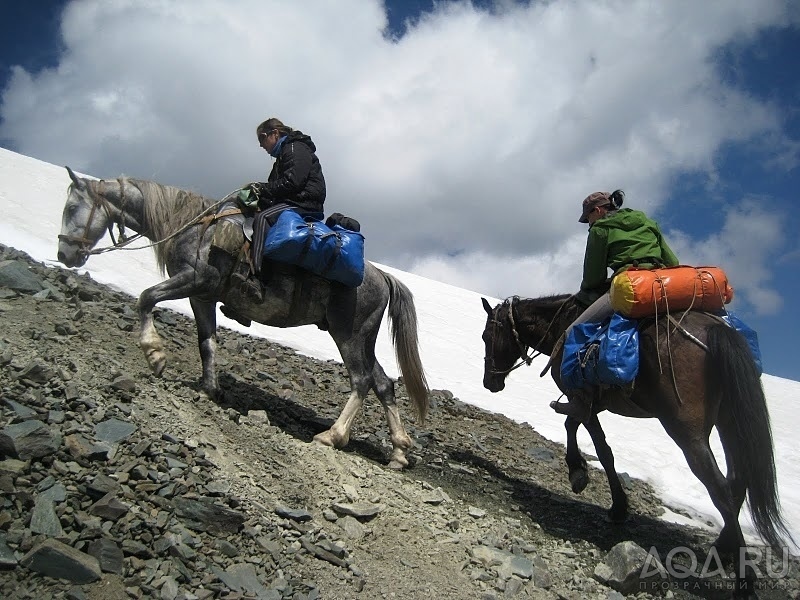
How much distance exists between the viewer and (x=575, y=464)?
23.9ft

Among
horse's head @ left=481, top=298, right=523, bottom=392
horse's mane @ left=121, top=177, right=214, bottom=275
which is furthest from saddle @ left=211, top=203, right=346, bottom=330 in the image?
horse's head @ left=481, top=298, right=523, bottom=392

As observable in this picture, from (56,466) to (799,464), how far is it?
631 inches

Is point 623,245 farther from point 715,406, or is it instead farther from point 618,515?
point 618,515

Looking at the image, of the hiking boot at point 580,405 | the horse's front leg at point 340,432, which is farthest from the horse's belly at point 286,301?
the hiking boot at point 580,405

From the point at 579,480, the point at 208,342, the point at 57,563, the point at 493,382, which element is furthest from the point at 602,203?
the point at 57,563

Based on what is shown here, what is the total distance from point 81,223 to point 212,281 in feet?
6.05

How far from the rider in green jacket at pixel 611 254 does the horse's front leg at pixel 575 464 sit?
57 centimetres

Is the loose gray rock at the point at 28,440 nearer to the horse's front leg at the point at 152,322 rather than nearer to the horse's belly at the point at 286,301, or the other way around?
the horse's front leg at the point at 152,322

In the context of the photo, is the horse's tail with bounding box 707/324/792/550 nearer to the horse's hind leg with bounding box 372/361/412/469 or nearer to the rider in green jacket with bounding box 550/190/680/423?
the rider in green jacket with bounding box 550/190/680/423

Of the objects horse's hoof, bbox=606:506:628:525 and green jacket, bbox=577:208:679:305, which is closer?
green jacket, bbox=577:208:679:305

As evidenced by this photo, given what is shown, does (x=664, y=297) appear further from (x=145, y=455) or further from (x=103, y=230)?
(x=103, y=230)

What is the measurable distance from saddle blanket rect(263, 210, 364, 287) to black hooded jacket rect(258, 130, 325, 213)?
11.0 inches

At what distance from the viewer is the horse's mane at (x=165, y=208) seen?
7316 millimetres

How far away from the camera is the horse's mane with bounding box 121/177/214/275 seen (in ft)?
24.0
